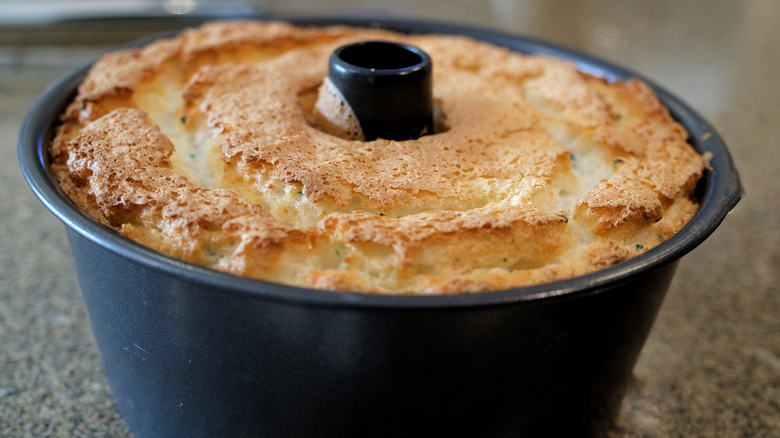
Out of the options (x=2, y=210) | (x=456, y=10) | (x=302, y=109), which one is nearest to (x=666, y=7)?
(x=456, y=10)

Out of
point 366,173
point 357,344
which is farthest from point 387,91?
point 357,344

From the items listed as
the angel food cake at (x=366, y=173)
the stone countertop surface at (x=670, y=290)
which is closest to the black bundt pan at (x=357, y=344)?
the angel food cake at (x=366, y=173)

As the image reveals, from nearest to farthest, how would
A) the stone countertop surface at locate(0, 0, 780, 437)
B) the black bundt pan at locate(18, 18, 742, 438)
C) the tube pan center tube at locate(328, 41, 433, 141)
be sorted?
the black bundt pan at locate(18, 18, 742, 438) < the tube pan center tube at locate(328, 41, 433, 141) < the stone countertop surface at locate(0, 0, 780, 437)

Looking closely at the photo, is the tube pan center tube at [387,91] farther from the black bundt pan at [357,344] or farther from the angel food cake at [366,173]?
the black bundt pan at [357,344]

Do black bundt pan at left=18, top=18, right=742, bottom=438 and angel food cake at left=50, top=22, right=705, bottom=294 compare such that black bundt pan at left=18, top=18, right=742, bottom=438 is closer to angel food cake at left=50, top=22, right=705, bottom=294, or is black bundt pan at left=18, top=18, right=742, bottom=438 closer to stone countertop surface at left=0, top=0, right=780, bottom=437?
angel food cake at left=50, top=22, right=705, bottom=294

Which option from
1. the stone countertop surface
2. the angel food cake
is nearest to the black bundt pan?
the angel food cake

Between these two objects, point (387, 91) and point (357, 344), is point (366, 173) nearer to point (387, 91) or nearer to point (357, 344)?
point (387, 91)
